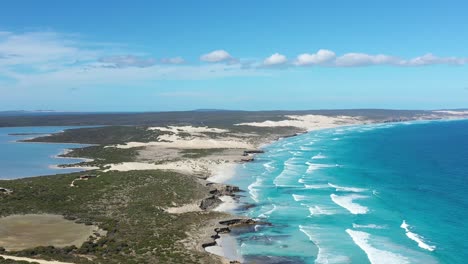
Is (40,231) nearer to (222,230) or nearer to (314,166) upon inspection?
(222,230)

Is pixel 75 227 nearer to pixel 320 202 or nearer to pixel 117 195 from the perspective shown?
pixel 117 195

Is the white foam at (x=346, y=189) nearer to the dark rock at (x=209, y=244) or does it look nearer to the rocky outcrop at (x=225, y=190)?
the rocky outcrop at (x=225, y=190)

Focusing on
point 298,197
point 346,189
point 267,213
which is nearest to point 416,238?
point 267,213

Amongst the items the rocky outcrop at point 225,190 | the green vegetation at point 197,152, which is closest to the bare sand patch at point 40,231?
the rocky outcrop at point 225,190

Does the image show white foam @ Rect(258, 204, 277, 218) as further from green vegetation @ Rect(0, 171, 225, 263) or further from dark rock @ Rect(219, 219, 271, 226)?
green vegetation @ Rect(0, 171, 225, 263)

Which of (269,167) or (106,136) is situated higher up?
(106,136)

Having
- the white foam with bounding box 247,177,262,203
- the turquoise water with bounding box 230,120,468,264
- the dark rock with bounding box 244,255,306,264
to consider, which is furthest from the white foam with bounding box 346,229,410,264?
the white foam with bounding box 247,177,262,203
